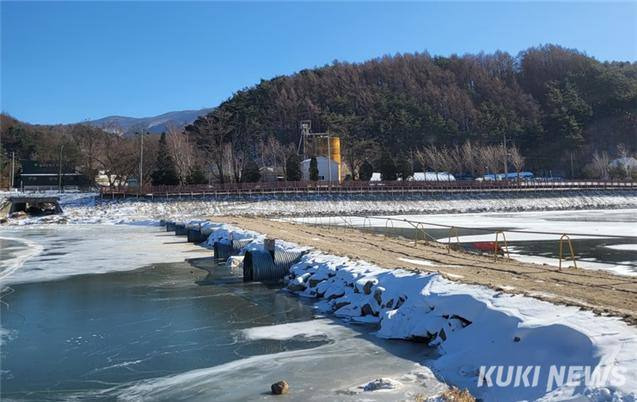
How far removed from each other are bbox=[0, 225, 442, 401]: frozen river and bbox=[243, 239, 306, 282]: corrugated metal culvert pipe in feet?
1.77

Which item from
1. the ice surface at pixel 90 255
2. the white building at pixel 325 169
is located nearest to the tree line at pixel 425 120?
the white building at pixel 325 169

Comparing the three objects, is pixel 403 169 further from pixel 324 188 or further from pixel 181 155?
pixel 181 155

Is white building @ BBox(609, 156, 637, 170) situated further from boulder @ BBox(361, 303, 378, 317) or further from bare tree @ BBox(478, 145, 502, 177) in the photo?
boulder @ BBox(361, 303, 378, 317)

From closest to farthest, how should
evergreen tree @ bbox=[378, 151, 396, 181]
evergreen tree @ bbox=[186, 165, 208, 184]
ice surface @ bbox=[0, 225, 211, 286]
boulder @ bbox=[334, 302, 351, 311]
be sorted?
boulder @ bbox=[334, 302, 351, 311] → ice surface @ bbox=[0, 225, 211, 286] → evergreen tree @ bbox=[186, 165, 208, 184] → evergreen tree @ bbox=[378, 151, 396, 181]

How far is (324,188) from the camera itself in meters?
70.8

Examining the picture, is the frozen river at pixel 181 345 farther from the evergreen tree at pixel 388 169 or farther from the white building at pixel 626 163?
the white building at pixel 626 163

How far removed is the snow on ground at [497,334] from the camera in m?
6.01

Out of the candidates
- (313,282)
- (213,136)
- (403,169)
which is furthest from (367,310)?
(213,136)

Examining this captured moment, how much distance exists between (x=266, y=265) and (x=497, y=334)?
10165 mm

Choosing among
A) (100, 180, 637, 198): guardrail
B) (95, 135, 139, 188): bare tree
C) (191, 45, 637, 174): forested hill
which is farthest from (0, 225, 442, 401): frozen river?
(191, 45, 637, 174): forested hill

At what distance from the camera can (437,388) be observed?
→ 7.14 metres

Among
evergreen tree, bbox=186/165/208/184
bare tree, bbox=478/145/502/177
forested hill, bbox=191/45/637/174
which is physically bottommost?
evergreen tree, bbox=186/165/208/184

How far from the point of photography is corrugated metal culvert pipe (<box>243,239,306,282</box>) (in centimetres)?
1698

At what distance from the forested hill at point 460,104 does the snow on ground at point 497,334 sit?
4252 inches
